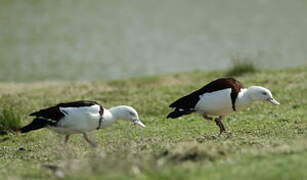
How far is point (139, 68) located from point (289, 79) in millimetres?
11237

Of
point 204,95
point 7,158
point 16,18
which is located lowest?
point 7,158

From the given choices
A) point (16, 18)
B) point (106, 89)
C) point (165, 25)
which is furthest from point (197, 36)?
point (106, 89)

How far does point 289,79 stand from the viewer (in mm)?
19891

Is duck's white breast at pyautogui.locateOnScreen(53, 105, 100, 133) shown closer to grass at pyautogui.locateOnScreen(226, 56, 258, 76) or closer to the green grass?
the green grass

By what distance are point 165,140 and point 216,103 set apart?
1225mm

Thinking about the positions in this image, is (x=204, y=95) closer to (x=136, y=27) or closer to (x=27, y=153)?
(x=27, y=153)

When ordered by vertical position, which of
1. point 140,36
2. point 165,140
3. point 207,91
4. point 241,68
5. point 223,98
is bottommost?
point 165,140

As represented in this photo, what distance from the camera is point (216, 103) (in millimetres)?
12461

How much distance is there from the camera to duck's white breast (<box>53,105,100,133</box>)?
11297 millimetres

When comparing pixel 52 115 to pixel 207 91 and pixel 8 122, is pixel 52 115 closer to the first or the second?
pixel 207 91

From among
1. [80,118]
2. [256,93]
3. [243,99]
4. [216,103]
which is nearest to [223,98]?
[216,103]

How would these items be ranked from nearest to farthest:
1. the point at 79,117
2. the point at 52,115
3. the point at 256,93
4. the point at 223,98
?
1. the point at 79,117
2. the point at 52,115
3. the point at 223,98
4. the point at 256,93

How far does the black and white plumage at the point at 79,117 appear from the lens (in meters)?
11.3

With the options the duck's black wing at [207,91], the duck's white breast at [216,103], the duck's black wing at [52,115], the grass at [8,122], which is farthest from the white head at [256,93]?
the grass at [8,122]
